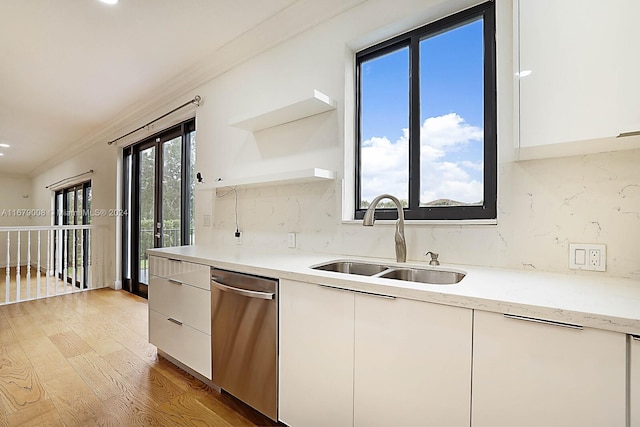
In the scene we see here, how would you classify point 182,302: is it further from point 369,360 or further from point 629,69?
point 629,69

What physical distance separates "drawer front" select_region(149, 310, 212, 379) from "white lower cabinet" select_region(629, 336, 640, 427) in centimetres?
183

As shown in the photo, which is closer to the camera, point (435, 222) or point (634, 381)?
point (634, 381)

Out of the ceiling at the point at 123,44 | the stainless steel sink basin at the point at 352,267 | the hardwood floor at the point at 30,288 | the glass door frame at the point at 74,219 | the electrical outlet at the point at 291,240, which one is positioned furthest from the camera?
the glass door frame at the point at 74,219

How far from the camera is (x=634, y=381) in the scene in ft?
2.63

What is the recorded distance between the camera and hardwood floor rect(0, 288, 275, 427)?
171 cm

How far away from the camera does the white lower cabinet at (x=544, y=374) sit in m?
0.83

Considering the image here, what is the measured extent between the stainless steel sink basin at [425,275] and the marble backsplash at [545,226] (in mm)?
118

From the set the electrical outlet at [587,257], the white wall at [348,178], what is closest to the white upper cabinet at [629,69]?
the white wall at [348,178]

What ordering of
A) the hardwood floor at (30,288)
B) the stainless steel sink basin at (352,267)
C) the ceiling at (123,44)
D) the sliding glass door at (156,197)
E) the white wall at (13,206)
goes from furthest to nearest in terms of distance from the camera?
the white wall at (13,206) < the hardwood floor at (30,288) < the sliding glass door at (156,197) < the ceiling at (123,44) < the stainless steel sink basin at (352,267)

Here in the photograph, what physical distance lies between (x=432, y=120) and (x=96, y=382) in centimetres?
269

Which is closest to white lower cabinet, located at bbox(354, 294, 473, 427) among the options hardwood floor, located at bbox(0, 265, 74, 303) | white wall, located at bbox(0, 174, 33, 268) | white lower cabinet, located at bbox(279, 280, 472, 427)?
white lower cabinet, located at bbox(279, 280, 472, 427)

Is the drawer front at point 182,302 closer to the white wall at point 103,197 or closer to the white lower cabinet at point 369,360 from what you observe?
the white lower cabinet at point 369,360

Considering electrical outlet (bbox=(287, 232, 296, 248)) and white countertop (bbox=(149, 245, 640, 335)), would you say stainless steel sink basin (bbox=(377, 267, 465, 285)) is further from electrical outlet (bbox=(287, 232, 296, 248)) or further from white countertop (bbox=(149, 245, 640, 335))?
electrical outlet (bbox=(287, 232, 296, 248))

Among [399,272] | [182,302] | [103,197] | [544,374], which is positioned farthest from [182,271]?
[103,197]
